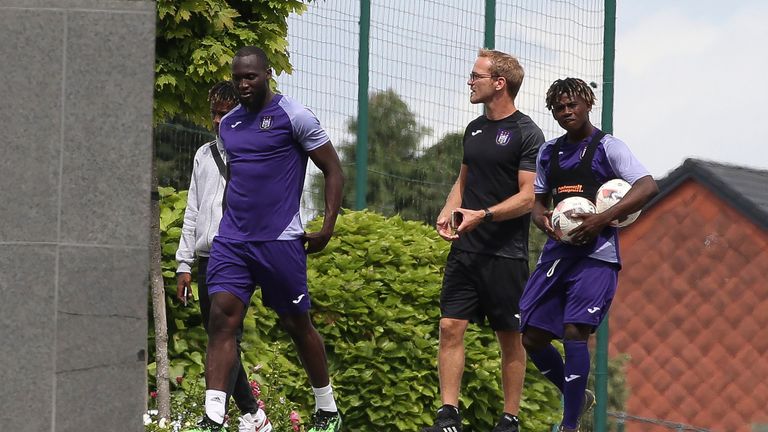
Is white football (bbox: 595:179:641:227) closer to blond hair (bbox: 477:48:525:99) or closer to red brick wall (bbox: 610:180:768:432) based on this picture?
blond hair (bbox: 477:48:525:99)

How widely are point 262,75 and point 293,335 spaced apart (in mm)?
1377

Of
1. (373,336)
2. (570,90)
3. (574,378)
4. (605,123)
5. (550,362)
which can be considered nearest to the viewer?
(570,90)

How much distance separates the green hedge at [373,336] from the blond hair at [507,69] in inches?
73.1

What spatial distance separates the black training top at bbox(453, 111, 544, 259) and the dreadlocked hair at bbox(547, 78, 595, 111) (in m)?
0.60

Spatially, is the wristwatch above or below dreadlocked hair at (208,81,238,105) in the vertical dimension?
below

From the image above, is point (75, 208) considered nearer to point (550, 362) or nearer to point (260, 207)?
point (260, 207)

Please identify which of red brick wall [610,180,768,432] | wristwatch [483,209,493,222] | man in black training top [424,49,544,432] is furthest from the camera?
red brick wall [610,180,768,432]

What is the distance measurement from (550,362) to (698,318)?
741 centimetres

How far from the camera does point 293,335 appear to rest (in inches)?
324

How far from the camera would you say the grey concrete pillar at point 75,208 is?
648 centimetres

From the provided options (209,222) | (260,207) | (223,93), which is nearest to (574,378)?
(260,207)

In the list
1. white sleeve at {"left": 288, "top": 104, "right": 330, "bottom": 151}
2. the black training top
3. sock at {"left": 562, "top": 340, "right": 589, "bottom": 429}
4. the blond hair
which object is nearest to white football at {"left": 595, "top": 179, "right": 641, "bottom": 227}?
sock at {"left": 562, "top": 340, "right": 589, "bottom": 429}

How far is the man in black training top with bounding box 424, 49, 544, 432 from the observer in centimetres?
888

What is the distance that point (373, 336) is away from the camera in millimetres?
10344
